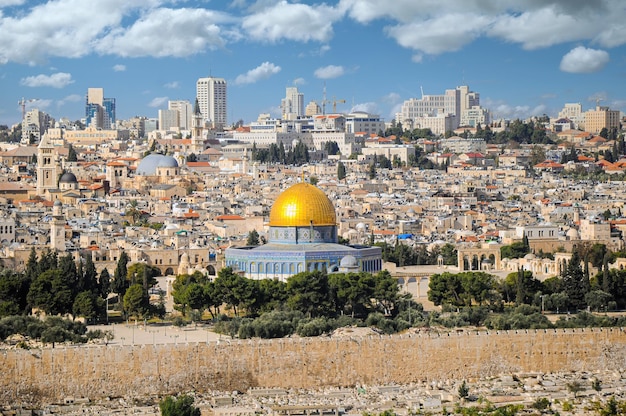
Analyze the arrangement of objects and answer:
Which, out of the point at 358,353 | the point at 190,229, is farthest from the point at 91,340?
the point at 190,229

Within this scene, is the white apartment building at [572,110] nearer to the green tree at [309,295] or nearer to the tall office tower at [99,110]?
the tall office tower at [99,110]

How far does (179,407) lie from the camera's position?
24.5m

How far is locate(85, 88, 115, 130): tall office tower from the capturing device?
14362 cm

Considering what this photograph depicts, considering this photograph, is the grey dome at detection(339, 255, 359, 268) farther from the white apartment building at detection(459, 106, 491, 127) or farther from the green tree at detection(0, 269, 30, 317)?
the white apartment building at detection(459, 106, 491, 127)

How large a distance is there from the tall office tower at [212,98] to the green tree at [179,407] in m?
122

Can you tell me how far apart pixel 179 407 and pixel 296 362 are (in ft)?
12.1

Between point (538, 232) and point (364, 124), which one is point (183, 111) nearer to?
point (364, 124)

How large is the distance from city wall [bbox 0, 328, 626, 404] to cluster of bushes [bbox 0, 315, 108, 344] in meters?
2.23

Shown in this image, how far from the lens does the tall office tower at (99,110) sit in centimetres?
14362

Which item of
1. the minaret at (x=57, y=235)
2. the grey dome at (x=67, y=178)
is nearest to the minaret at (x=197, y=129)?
the grey dome at (x=67, y=178)

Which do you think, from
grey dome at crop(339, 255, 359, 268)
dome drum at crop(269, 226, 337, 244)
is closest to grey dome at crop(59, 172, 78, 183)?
dome drum at crop(269, 226, 337, 244)

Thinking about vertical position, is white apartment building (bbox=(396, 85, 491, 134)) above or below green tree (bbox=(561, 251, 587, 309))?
above

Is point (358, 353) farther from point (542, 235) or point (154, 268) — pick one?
point (542, 235)

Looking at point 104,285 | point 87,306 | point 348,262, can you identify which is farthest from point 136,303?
point 348,262
